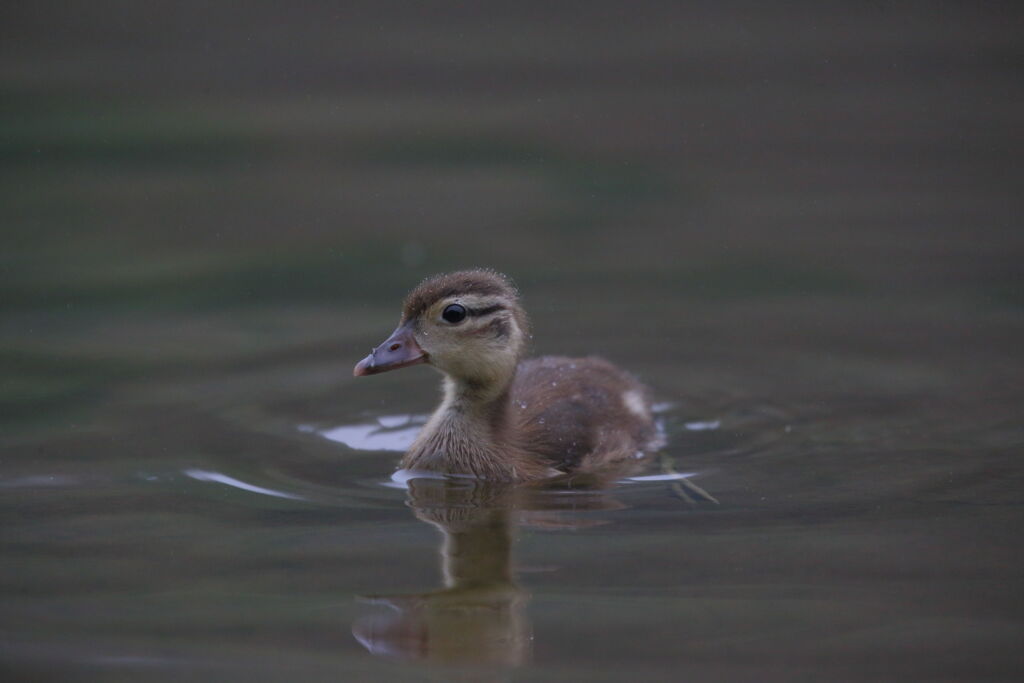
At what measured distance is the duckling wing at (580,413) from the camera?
7.60 meters

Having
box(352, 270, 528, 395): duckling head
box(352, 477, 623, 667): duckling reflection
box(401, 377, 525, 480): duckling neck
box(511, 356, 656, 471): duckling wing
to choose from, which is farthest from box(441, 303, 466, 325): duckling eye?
box(352, 477, 623, 667): duckling reflection

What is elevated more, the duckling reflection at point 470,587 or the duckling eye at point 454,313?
the duckling eye at point 454,313

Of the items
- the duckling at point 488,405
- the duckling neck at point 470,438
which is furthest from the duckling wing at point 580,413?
the duckling neck at point 470,438

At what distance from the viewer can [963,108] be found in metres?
13.2

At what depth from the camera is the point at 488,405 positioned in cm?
770

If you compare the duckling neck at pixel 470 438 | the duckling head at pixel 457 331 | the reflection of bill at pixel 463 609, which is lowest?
the reflection of bill at pixel 463 609

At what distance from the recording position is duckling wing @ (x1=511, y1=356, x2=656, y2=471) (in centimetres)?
760

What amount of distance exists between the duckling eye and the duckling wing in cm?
66

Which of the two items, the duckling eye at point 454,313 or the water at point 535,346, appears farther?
the duckling eye at point 454,313

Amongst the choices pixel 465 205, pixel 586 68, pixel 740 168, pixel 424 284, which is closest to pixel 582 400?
pixel 424 284

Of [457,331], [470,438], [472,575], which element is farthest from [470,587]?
[457,331]

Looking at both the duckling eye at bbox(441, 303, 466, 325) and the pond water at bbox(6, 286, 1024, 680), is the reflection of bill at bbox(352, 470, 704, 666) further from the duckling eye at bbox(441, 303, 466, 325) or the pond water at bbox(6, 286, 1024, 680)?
the duckling eye at bbox(441, 303, 466, 325)

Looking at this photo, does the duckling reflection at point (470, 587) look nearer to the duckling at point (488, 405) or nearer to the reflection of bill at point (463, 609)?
the reflection of bill at point (463, 609)

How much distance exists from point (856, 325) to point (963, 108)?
452cm
